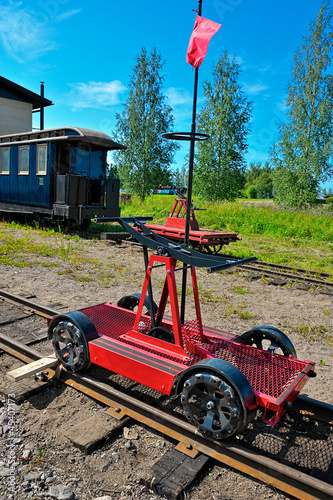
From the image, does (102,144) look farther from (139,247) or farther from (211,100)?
(211,100)

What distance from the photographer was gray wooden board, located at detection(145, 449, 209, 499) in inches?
111

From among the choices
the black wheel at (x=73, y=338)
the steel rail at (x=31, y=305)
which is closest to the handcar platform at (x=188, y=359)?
the black wheel at (x=73, y=338)

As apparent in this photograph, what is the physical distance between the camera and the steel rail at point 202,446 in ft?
9.10

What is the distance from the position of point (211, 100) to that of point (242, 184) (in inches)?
276

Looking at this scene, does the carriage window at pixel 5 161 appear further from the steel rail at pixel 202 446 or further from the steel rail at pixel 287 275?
the steel rail at pixel 202 446

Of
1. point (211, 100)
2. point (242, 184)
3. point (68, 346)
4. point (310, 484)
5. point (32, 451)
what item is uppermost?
point (211, 100)

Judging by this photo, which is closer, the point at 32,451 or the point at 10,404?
the point at 32,451

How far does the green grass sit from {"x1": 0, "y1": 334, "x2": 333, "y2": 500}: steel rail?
8.99 m

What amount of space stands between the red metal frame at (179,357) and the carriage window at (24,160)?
44.6 feet

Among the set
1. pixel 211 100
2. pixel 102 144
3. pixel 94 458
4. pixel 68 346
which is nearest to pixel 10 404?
pixel 68 346

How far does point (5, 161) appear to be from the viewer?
→ 1767 cm

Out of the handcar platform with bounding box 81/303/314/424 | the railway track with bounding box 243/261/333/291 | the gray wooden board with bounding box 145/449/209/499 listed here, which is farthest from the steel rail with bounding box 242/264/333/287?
the gray wooden board with bounding box 145/449/209/499

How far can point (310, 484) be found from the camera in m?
2.73

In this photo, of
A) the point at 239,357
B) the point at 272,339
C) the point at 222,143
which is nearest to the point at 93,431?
the point at 239,357
